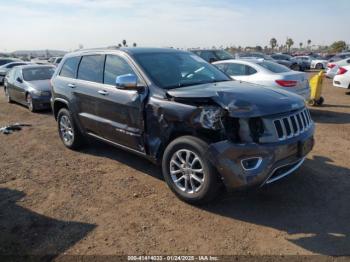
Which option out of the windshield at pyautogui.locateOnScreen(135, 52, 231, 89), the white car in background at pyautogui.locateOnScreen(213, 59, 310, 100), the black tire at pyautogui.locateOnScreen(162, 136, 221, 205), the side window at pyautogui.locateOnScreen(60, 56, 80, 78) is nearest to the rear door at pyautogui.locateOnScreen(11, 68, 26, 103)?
the side window at pyautogui.locateOnScreen(60, 56, 80, 78)

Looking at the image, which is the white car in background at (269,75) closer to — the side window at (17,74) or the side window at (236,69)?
the side window at (236,69)

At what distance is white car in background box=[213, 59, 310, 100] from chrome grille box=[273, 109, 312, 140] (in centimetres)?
489

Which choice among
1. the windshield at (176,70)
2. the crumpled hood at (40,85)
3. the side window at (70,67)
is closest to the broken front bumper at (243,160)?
the windshield at (176,70)

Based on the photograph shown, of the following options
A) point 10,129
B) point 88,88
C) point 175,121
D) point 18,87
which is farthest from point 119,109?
point 18,87

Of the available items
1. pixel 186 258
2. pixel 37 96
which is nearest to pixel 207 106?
pixel 186 258

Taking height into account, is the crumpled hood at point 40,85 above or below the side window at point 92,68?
below

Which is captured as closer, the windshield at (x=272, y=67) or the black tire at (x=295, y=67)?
the windshield at (x=272, y=67)

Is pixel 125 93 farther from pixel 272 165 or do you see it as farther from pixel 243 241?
pixel 243 241

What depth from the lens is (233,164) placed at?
3.76 meters

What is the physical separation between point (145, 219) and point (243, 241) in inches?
45.3

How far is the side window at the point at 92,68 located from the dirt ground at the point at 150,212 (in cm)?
143

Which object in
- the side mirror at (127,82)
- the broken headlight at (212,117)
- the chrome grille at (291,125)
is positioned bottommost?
the chrome grille at (291,125)

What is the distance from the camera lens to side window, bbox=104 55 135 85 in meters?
5.05

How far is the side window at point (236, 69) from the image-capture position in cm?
1020
